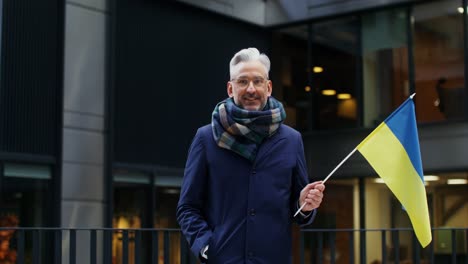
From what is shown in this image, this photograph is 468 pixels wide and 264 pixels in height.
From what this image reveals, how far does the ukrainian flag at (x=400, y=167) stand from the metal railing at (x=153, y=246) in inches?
69.7

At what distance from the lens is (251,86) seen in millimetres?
3240

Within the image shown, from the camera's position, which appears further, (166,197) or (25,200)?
(166,197)

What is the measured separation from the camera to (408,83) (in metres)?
17.5

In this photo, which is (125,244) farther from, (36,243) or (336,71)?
(336,71)

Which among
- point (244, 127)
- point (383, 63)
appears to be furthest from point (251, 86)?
point (383, 63)

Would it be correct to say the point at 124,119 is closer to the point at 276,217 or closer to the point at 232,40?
the point at 232,40

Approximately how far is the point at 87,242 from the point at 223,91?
→ 17.3ft

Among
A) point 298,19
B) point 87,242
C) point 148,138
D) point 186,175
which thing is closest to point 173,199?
point 148,138

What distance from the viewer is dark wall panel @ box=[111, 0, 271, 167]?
15.6 meters

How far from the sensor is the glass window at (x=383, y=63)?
1767 cm

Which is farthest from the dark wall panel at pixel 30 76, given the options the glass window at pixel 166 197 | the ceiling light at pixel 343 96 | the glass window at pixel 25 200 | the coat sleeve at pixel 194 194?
the coat sleeve at pixel 194 194

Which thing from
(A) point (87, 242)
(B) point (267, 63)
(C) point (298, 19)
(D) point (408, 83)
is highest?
(C) point (298, 19)

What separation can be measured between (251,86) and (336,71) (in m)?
15.5

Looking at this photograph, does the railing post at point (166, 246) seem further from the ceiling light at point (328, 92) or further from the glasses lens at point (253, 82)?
the ceiling light at point (328, 92)
